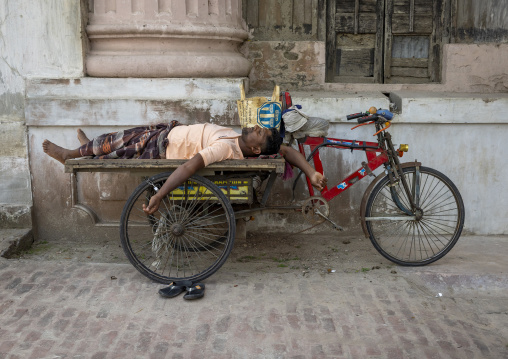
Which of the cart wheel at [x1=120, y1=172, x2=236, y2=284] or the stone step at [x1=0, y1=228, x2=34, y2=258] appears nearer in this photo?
the cart wheel at [x1=120, y1=172, x2=236, y2=284]

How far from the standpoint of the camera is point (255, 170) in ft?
14.4

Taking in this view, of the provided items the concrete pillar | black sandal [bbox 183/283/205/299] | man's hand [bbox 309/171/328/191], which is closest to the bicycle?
black sandal [bbox 183/283/205/299]

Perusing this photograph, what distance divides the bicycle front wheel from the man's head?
917mm

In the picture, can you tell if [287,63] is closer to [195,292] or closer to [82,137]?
[82,137]

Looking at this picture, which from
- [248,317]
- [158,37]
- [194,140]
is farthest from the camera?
[158,37]

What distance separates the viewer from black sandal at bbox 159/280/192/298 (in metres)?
4.11

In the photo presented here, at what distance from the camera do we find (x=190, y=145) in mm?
4438

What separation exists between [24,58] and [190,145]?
6.35 ft

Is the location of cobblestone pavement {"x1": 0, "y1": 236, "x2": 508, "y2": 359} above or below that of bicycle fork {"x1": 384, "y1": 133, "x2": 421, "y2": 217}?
below

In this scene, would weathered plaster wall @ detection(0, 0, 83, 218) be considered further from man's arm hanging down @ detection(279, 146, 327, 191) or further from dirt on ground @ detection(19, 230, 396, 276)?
man's arm hanging down @ detection(279, 146, 327, 191)

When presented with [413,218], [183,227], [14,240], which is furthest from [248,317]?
[14,240]

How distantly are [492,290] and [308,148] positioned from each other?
184cm

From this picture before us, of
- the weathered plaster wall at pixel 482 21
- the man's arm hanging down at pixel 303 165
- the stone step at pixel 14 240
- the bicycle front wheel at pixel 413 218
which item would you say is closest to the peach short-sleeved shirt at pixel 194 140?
the man's arm hanging down at pixel 303 165

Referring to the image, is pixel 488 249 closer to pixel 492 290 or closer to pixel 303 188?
pixel 492 290
